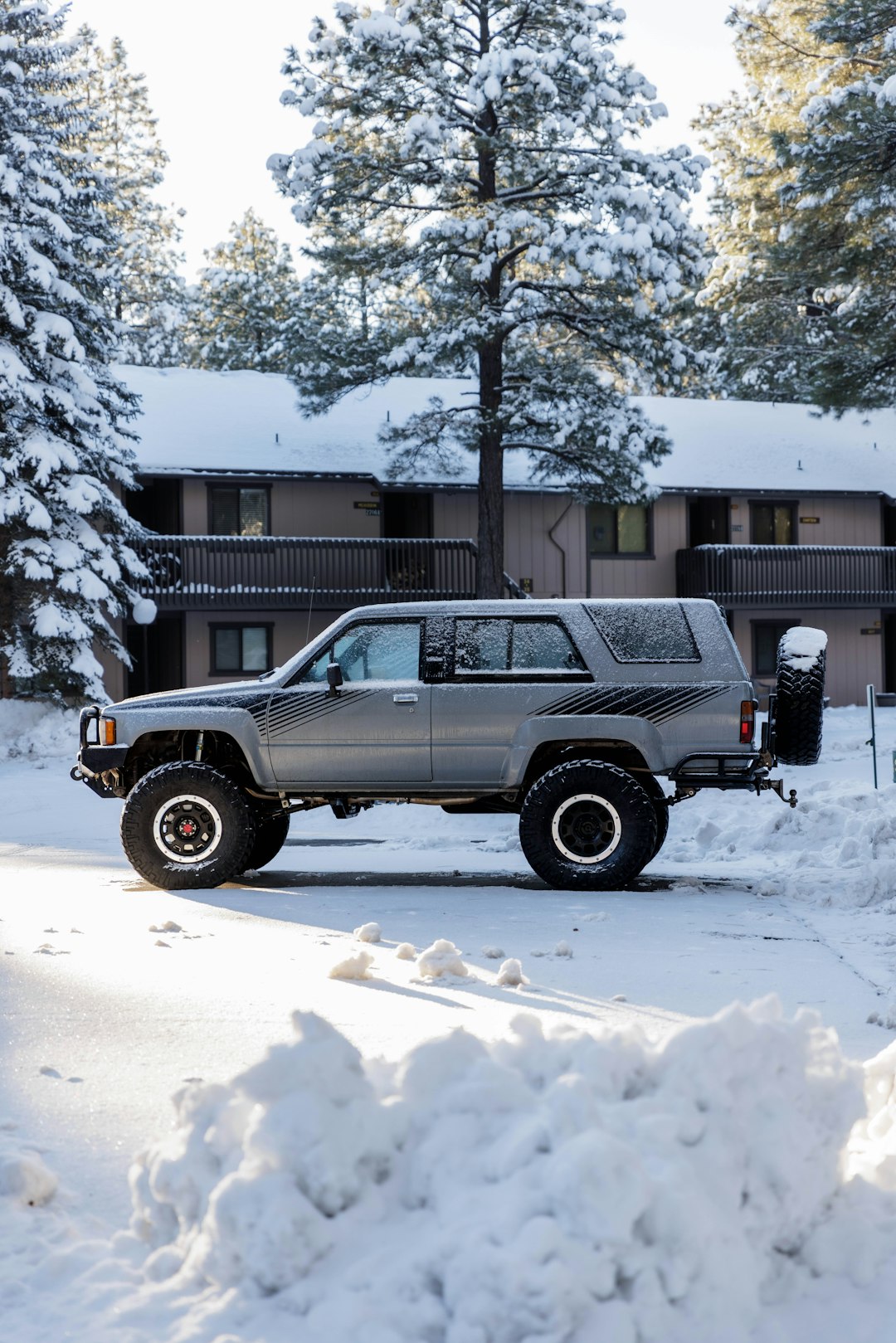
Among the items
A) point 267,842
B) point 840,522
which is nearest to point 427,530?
point 840,522

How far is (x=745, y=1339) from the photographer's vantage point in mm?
3320

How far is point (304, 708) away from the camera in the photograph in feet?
37.2

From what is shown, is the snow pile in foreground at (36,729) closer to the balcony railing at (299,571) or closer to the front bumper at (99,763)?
the balcony railing at (299,571)

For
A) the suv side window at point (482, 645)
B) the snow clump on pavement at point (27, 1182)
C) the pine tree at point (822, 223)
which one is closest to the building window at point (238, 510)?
the pine tree at point (822, 223)

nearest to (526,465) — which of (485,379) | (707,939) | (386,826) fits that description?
(485,379)

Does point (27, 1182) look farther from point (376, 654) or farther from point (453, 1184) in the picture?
point (376, 654)

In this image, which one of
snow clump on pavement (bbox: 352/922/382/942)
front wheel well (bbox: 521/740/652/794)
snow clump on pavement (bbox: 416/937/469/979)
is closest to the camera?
snow clump on pavement (bbox: 416/937/469/979)

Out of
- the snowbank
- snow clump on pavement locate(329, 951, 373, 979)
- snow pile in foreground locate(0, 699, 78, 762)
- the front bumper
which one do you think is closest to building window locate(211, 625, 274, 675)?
snow pile in foreground locate(0, 699, 78, 762)

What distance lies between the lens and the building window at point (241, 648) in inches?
1255

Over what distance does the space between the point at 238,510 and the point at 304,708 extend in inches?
830

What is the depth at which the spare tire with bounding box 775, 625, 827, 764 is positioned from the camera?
1134 centimetres

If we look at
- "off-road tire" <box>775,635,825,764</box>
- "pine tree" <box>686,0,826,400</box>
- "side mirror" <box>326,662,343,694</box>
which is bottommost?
"off-road tire" <box>775,635,825,764</box>

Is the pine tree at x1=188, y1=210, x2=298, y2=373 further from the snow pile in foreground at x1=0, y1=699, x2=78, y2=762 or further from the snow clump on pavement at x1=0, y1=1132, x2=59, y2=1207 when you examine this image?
the snow clump on pavement at x1=0, y1=1132, x2=59, y2=1207

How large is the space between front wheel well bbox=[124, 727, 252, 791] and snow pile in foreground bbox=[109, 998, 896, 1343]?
301 inches
